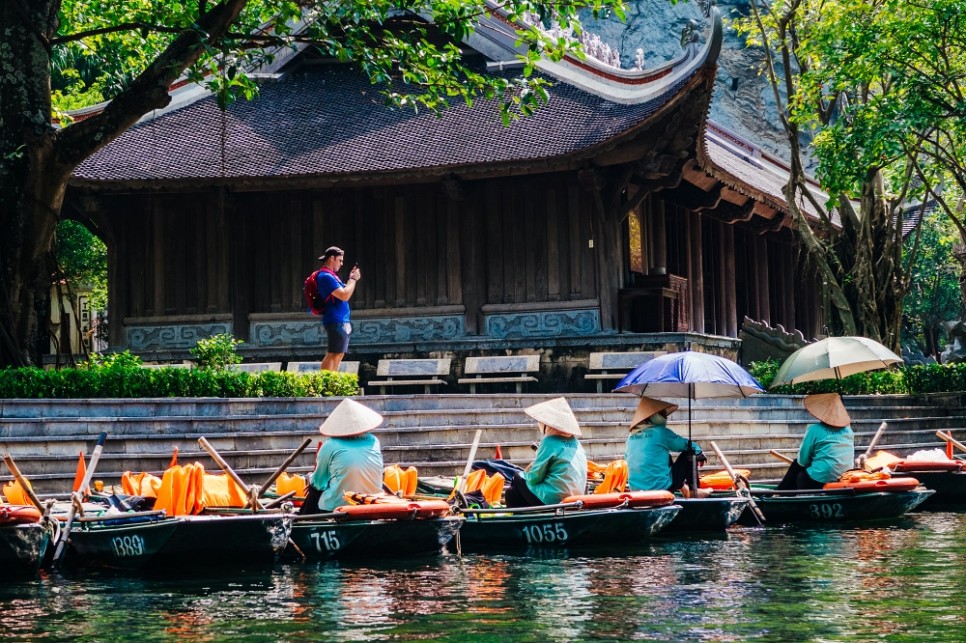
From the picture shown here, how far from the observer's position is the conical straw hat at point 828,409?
13945 millimetres

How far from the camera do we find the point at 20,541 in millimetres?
10125

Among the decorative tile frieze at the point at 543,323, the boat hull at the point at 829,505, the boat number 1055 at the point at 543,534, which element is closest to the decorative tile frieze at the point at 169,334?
A: the decorative tile frieze at the point at 543,323

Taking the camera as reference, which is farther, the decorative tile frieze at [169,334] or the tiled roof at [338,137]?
the decorative tile frieze at [169,334]

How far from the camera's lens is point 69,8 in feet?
67.7

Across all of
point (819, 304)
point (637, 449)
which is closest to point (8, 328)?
point (637, 449)

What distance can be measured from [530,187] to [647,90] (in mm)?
2936

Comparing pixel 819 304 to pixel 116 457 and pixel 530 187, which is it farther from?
pixel 116 457

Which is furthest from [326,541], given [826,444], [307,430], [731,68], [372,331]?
[731,68]

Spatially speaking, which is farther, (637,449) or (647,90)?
(647,90)

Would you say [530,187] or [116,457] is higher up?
[530,187]

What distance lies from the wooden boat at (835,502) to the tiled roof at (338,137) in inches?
321

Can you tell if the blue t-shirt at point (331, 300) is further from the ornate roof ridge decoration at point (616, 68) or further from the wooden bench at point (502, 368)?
the ornate roof ridge decoration at point (616, 68)

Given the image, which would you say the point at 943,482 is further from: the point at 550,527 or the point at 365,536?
the point at 365,536

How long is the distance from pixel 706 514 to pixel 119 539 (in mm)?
5495
